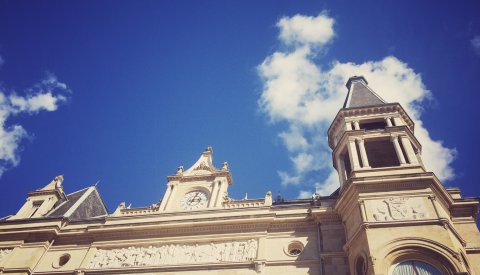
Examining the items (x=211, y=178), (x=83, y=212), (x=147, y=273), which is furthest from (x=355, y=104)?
(x=83, y=212)

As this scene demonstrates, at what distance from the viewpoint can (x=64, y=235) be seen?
993 inches

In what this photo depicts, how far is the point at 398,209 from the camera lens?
60.4 ft

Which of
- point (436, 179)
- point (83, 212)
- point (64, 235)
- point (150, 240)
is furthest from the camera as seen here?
point (83, 212)

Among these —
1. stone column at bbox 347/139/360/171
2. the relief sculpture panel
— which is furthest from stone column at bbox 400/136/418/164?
the relief sculpture panel

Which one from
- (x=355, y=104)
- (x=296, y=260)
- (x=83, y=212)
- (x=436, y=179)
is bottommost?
(x=296, y=260)

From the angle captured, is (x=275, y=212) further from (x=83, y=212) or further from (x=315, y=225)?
(x=83, y=212)

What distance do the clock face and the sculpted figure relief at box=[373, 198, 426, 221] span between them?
1164cm

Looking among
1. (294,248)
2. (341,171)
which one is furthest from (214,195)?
(341,171)

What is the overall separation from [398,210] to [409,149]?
5086mm

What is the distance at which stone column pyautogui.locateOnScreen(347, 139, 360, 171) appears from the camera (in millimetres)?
21672

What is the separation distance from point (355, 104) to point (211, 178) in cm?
1215

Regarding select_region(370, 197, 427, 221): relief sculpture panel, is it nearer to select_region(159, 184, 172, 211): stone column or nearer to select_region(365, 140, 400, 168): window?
select_region(365, 140, 400, 168): window

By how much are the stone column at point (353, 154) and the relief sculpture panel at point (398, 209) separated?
3.01 metres

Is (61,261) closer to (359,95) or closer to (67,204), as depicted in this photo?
(67,204)
